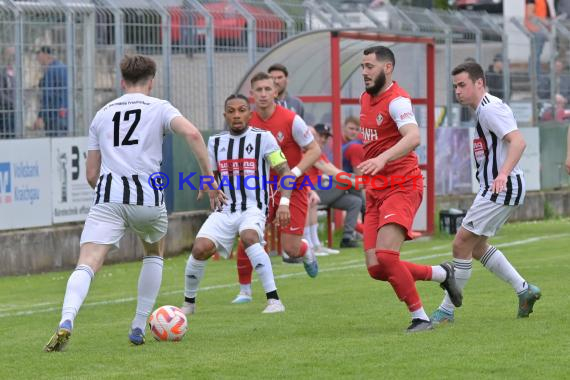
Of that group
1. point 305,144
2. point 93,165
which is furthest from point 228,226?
point 93,165

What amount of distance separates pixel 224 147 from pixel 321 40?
906cm

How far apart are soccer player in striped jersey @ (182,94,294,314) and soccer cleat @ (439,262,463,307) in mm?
2032

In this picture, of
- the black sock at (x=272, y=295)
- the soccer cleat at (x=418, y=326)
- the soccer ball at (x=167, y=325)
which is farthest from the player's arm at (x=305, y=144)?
the soccer cleat at (x=418, y=326)

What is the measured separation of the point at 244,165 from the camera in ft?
40.3

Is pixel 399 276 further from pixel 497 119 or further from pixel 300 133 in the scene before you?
pixel 300 133

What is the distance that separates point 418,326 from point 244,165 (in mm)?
2875

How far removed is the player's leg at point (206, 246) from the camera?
1207 cm

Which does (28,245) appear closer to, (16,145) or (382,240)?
(16,145)

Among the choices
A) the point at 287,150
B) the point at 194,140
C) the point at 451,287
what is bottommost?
the point at 451,287

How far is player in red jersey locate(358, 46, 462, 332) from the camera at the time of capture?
992 centimetres

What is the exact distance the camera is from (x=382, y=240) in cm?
996

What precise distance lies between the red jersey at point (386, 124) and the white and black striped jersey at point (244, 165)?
2096 millimetres

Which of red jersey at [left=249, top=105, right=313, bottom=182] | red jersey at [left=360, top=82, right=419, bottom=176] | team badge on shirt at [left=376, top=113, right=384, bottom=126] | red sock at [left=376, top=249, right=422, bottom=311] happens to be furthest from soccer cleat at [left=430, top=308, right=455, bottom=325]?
red jersey at [left=249, top=105, right=313, bottom=182]

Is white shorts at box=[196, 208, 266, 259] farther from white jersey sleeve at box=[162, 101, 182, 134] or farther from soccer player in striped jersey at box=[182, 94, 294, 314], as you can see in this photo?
white jersey sleeve at box=[162, 101, 182, 134]
